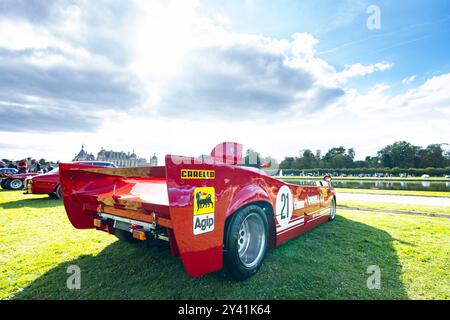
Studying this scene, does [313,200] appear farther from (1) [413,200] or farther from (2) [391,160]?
(2) [391,160]

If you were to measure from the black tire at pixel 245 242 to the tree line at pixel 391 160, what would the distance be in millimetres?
67649

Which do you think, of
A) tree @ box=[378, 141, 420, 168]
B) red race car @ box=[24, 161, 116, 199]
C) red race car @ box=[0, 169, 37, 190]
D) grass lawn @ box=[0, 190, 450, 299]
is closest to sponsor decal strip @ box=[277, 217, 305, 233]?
grass lawn @ box=[0, 190, 450, 299]

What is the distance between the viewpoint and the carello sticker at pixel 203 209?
2.10 metres

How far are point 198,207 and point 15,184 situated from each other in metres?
15.7

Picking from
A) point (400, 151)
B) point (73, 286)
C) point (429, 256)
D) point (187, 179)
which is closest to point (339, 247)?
point (429, 256)

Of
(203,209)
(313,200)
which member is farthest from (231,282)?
(313,200)

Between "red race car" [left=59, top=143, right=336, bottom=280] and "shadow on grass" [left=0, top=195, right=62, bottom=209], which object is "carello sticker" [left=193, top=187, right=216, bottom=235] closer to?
"red race car" [left=59, top=143, right=336, bottom=280]

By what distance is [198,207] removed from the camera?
2113mm

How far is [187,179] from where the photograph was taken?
205cm

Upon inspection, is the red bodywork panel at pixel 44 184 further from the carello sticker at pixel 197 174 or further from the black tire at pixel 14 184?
the carello sticker at pixel 197 174
